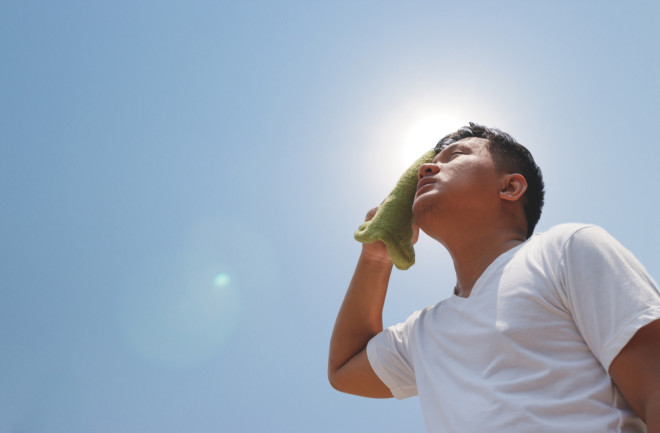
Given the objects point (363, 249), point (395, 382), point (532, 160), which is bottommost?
point (395, 382)

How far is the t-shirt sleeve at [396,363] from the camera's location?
2.45m

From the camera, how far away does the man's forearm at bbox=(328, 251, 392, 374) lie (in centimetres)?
275

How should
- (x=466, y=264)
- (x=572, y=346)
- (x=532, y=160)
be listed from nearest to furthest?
(x=572, y=346) < (x=466, y=264) < (x=532, y=160)

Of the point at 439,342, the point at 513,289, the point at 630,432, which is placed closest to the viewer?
the point at 630,432

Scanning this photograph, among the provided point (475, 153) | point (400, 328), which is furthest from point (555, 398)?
point (475, 153)

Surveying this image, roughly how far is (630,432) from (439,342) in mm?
810

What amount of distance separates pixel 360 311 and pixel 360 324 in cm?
7

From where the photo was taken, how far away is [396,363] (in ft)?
8.05

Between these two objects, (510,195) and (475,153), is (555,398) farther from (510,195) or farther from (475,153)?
(475,153)

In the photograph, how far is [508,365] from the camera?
67.5 inches

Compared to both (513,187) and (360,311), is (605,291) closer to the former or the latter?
(513,187)

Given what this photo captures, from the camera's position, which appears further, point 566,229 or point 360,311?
point 360,311

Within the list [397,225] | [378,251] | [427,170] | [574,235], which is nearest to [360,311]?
[378,251]

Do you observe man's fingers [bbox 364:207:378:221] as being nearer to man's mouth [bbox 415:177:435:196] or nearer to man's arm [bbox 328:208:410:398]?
man's arm [bbox 328:208:410:398]
